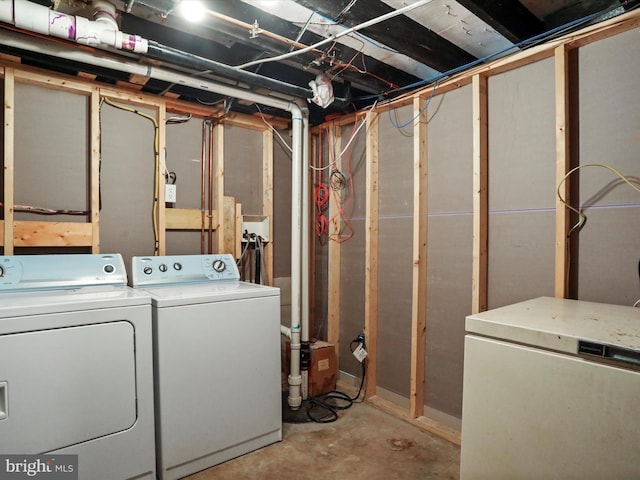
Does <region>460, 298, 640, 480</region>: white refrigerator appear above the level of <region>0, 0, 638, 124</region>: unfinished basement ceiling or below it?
below

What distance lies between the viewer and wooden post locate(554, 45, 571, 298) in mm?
1900

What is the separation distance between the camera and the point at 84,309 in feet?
5.67

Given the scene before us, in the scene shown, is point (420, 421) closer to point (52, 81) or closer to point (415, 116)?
point (415, 116)

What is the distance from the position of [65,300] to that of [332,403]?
6.44 ft

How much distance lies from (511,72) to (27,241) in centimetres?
299

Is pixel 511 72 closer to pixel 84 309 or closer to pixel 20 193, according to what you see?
pixel 84 309

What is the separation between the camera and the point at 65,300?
68.5 inches

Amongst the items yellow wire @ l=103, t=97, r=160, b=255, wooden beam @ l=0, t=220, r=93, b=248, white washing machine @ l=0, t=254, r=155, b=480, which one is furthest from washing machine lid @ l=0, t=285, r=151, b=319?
yellow wire @ l=103, t=97, r=160, b=255

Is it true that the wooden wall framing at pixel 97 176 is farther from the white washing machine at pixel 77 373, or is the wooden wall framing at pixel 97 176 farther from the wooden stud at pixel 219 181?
the white washing machine at pixel 77 373

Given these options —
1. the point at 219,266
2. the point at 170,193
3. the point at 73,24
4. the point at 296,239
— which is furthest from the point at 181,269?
the point at 73,24

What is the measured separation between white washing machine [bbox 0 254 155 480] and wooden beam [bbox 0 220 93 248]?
233mm

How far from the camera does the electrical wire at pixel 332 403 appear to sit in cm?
267

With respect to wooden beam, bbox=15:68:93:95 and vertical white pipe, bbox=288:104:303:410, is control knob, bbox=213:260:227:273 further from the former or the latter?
wooden beam, bbox=15:68:93:95

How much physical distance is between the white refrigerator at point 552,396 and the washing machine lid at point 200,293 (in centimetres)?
130
